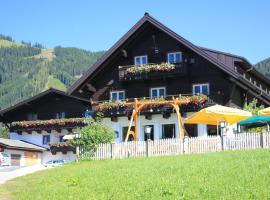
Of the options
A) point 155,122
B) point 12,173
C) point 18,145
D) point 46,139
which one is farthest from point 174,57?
point 12,173

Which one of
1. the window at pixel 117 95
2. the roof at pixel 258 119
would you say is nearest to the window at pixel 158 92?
the window at pixel 117 95

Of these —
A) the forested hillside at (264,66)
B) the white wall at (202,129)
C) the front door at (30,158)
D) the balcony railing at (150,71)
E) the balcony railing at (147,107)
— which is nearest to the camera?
the balcony railing at (147,107)

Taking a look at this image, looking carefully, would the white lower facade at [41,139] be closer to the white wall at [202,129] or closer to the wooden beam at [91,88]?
the wooden beam at [91,88]

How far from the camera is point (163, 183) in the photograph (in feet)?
44.5

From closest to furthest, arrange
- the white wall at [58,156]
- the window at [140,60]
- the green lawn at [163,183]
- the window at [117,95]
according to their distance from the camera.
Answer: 1. the green lawn at [163,183]
2. the window at [140,60]
3. the window at [117,95]
4. the white wall at [58,156]

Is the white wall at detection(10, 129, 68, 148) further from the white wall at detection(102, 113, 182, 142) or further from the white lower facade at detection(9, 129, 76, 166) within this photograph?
the white wall at detection(102, 113, 182, 142)

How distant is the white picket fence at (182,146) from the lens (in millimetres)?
26172

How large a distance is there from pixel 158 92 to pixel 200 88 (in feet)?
10.8

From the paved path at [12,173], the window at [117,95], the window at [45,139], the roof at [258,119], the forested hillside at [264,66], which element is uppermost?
the forested hillside at [264,66]

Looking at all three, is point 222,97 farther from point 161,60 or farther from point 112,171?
point 112,171

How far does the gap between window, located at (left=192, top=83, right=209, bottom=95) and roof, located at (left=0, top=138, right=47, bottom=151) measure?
A: 1655 cm

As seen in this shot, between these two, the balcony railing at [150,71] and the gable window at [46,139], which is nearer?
the balcony railing at [150,71]

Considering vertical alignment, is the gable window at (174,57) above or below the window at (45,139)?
above

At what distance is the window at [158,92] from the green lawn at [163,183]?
69.8 ft
